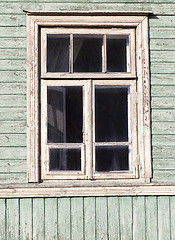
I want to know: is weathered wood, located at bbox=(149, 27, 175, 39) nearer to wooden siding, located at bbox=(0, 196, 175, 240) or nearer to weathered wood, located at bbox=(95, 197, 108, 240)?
wooden siding, located at bbox=(0, 196, 175, 240)

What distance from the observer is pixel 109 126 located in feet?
17.9

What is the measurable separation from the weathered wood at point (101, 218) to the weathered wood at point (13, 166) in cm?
86

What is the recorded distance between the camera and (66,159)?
17.5ft

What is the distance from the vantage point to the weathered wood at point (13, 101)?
5.24m

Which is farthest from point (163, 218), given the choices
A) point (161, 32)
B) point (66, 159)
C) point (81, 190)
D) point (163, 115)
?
point (161, 32)

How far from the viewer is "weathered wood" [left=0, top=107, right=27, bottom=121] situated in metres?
5.23

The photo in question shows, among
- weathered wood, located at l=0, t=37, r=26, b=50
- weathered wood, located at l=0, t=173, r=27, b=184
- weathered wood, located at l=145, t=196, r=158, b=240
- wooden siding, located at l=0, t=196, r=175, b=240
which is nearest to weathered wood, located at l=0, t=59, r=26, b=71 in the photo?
weathered wood, located at l=0, t=37, r=26, b=50

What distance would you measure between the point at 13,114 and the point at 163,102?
5.26 ft

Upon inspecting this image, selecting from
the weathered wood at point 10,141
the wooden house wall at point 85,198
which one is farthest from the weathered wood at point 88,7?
the weathered wood at point 10,141

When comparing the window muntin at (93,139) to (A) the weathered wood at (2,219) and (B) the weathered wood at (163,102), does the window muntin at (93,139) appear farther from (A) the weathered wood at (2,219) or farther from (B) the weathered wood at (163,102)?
(A) the weathered wood at (2,219)

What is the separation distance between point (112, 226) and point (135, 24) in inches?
85.6

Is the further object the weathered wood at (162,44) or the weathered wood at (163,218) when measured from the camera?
the weathered wood at (162,44)

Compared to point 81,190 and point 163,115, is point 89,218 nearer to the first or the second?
point 81,190

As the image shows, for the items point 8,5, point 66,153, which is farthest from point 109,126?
point 8,5
